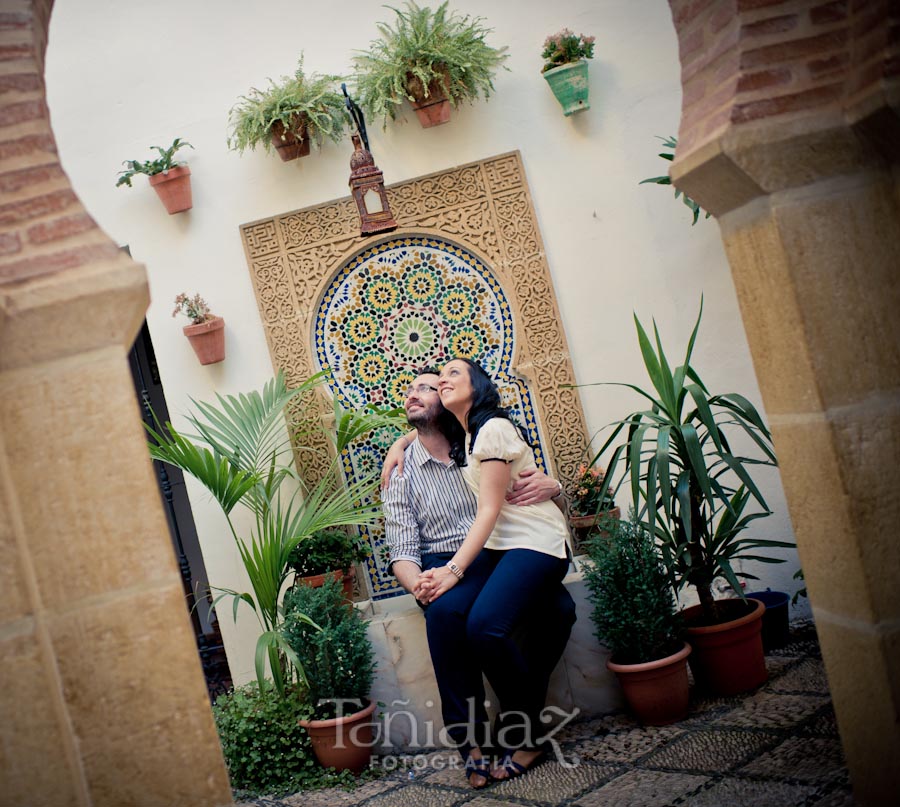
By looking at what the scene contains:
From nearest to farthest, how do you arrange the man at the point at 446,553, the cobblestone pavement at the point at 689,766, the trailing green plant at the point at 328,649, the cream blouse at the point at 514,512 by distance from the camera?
the cobblestone pavement at the point at 689,766 < the man at the point at 446,553 < the cream blouse at the point at 514,512 < the trailing green plant at the point at 328,649

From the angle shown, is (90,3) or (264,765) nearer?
(264,765)

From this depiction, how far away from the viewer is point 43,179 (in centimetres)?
242

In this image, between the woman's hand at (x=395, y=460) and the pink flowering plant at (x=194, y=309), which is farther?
the pink flowering plant at (x=194, y=309)

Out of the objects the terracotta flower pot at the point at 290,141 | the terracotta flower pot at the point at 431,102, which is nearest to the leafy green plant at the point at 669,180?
the terracotta flower pot at the point at 431,102

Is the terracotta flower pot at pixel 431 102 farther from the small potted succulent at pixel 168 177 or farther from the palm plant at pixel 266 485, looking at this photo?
the palm plant at pixel 266 485

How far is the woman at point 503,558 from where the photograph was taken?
12.1 ft

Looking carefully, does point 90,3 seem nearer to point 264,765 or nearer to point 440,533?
point 440,533

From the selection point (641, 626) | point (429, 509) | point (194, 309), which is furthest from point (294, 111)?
point (641, 626)

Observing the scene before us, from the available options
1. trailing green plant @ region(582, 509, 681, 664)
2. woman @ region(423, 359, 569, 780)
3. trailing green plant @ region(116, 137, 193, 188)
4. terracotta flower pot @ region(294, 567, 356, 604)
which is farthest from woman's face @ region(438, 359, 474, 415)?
trailing green plant @ region(116, 137, 193, 188)

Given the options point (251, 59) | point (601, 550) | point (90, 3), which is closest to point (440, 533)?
point (601, 550)

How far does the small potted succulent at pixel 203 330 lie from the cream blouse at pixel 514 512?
5.42 feet

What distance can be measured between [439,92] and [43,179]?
283cm

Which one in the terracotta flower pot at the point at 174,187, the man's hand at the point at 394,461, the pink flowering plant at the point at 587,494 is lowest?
the pink flowering plant at the point at 587,494

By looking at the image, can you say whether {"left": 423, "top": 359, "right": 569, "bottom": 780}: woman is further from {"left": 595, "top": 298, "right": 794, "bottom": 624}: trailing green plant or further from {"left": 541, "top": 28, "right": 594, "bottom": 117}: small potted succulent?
{"left": 541, "top": 28, "right": 594, "bottom": 117}: small potted succulent
